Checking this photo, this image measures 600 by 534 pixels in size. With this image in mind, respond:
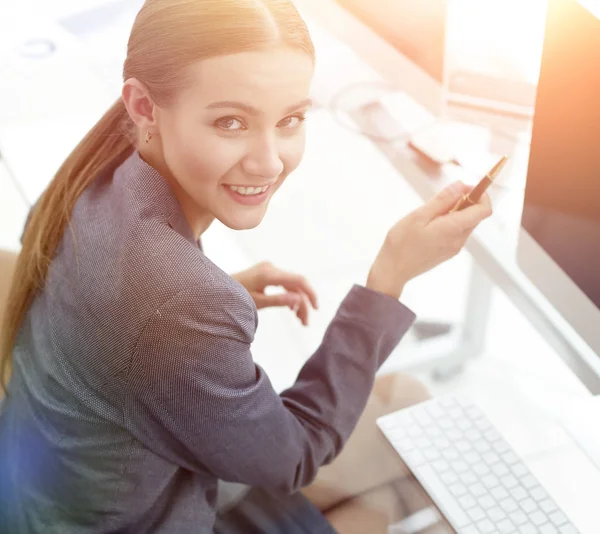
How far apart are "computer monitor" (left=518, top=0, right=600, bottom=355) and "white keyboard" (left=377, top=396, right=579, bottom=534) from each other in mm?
152

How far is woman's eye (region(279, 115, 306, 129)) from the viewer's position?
73 centimetres

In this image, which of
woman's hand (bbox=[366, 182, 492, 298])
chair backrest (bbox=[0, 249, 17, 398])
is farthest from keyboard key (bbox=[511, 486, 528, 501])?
chair backrest (bbox=[0, 249, 17, 398])

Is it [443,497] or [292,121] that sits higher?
[292,121]

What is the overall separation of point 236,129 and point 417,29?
49 cm

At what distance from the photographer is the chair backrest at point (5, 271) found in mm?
874

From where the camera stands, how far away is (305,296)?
0.98m

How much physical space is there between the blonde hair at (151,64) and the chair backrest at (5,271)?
8 cm

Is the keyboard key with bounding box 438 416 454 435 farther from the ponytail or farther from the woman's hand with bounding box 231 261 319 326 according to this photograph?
the ponytail

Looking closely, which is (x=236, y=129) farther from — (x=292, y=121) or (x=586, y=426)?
(x=586, y=426)

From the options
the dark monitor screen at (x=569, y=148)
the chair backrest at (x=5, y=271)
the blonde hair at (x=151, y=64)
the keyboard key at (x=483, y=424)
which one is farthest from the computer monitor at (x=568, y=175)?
the chair backrest at (x=5, y=271)

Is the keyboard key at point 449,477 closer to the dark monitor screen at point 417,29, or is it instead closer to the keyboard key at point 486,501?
the keyboard key at point 486,501

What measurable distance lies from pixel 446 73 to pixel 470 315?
327mm

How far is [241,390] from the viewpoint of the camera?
68 cm

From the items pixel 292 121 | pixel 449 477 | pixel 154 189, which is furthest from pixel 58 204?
pixel 449 477
